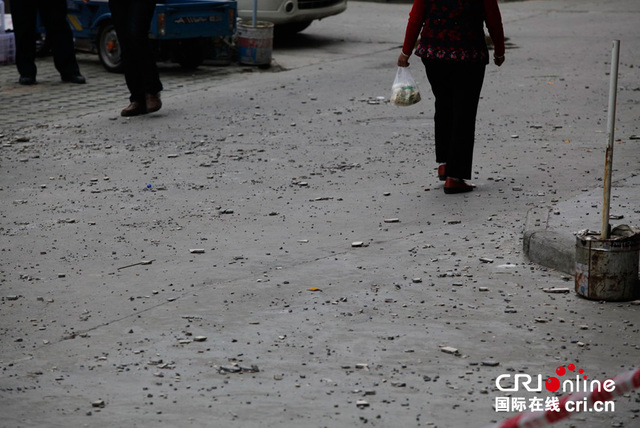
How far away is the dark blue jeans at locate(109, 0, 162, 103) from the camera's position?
10.5m

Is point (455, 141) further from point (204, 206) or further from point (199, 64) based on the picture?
point (199, 64)

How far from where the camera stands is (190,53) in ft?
45.2

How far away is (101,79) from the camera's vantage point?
520 inches

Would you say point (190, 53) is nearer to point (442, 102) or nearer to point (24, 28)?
point (24, 28)

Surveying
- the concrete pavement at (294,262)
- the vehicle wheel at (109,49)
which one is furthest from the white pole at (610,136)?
the vehicle wheel at (109,49)

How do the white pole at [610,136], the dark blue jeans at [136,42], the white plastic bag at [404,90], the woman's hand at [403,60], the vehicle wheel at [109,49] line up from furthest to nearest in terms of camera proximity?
the vehicle wheel at [109,49], the dark blue jeans at [136,42], the white plastic bag at [404,90], the woman's hand at [403,60], the white pole at [610,136]

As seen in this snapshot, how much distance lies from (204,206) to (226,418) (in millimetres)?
3527

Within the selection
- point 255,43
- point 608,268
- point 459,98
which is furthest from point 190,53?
point 608,268

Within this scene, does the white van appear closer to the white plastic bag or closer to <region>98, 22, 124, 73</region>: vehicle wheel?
<region>98, 22, 124, 73</region>: vehicle wheel

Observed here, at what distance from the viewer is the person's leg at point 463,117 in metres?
7.52

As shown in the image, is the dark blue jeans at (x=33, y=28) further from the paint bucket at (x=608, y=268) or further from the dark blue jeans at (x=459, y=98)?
the paint bucket at (x=608, y=268)

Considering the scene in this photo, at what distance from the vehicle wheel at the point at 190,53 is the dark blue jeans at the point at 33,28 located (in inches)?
61.2

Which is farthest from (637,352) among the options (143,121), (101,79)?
(101,79)

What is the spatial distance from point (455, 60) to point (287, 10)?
8741mm
